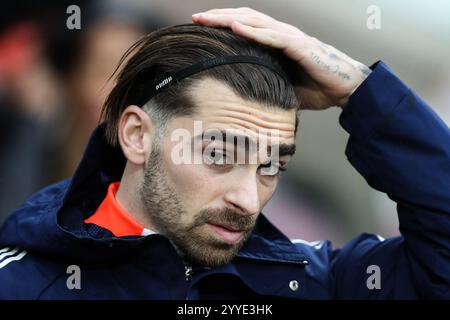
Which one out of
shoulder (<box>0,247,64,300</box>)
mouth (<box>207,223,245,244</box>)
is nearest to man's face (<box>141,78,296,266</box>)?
mouth (<box>207,223,245,244</box>)

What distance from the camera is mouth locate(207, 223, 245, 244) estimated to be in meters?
1.94

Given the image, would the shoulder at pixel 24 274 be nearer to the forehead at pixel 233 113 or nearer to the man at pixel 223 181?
the man at pixel 223 181

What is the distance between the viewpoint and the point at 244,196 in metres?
1.89

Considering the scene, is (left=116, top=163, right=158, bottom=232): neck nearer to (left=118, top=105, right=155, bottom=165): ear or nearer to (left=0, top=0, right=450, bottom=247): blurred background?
(left=118, top=105, right=155, bottom=165): ear

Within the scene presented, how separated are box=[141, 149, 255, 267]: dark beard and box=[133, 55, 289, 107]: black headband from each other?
0.58 ft

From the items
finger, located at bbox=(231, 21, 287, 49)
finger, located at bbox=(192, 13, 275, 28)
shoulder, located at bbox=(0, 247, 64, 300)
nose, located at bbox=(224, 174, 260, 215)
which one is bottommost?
shoulder, located at bbox=(0, 247, 64, 300)

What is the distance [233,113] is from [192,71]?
18 cm

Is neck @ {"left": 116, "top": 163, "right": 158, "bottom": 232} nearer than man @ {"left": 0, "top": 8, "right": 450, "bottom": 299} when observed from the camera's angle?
No

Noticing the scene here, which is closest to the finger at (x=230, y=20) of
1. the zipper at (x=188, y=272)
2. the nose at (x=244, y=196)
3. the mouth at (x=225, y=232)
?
the nose at (x=244, y=196)

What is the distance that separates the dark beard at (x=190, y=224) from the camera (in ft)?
6.34

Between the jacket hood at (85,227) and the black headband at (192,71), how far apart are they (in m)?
0.21

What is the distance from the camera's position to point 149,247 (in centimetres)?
191
